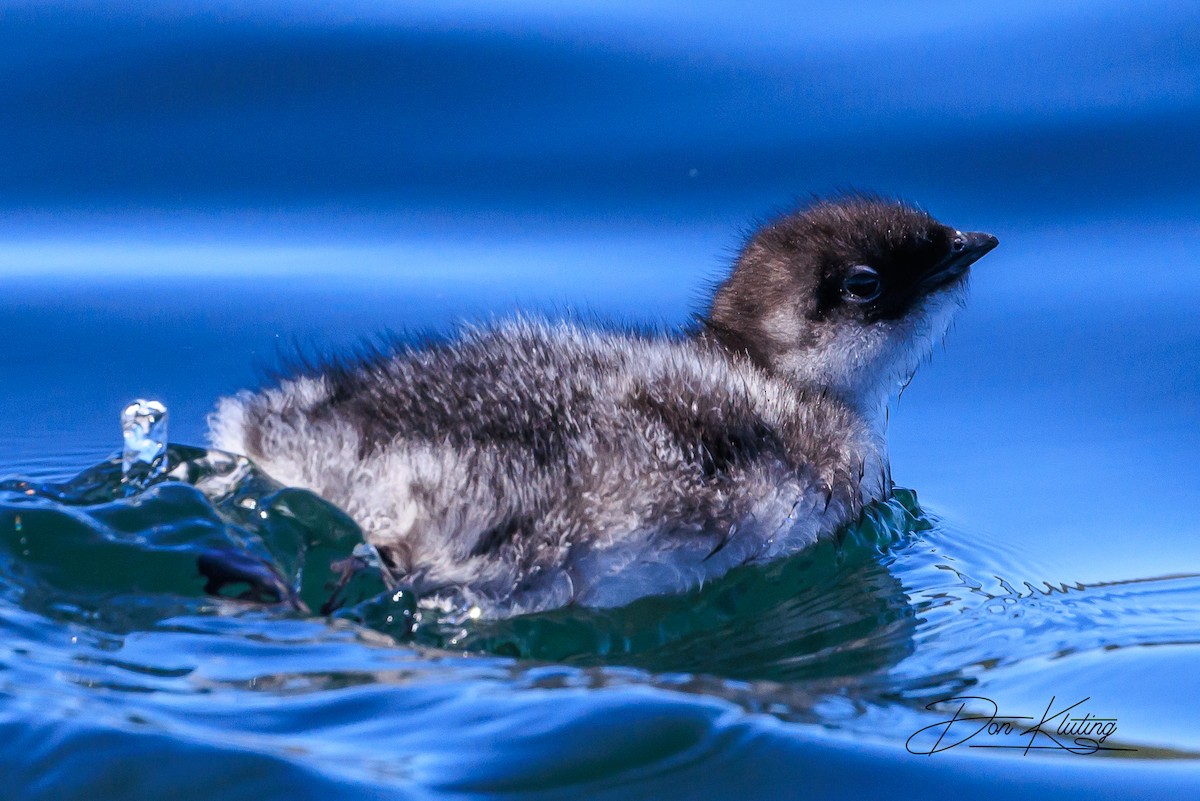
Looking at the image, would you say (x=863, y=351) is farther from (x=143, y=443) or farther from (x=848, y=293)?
(x=143, y=443)

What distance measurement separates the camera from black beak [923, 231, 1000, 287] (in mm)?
3703

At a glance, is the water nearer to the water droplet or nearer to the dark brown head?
the water droplet

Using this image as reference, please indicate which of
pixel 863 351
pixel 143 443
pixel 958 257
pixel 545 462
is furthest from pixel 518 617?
pixel 958 257

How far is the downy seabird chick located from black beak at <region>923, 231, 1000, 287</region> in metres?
0.09

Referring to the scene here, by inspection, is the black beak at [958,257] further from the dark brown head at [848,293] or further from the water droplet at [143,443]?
the water droplet at [143,443]

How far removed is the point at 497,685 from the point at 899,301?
1.68m

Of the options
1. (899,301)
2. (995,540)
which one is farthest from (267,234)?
(995,540)

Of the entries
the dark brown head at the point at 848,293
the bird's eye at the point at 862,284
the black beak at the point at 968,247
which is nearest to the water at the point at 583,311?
the dark brown head at the point at 848,293

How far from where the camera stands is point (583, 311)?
4.29 m

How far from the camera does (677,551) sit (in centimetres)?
296

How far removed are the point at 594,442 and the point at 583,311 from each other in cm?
142

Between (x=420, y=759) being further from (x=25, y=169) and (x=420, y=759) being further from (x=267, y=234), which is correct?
(x=25, y=169)
